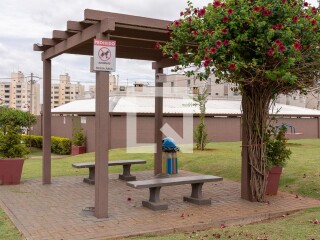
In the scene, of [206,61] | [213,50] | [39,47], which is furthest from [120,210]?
[39,47]

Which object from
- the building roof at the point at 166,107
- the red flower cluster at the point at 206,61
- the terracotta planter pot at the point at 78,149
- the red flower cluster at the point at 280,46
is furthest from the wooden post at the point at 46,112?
the terracotta planter pot at the point at 78,149

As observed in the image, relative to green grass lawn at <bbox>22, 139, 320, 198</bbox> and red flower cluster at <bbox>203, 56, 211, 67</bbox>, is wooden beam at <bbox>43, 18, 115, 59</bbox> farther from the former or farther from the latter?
green grass lawn at <bbox>22, 139, 320, 198</bbox>

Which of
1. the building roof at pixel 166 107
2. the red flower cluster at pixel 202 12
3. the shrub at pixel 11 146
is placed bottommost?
the shrub at pixel 11 146

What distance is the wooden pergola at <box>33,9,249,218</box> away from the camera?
22.9 feet

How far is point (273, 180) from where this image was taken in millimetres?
8805

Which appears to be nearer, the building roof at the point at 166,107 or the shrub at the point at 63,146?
the building roof at the point at 166,107

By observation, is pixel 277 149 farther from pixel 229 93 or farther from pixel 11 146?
pixel 229 93

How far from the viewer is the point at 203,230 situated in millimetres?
6430

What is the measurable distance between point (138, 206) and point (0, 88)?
121660 mm

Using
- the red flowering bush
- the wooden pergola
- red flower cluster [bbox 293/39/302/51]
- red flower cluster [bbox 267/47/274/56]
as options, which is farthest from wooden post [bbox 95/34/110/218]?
red flower cluster [bbox 293/39/302/51]

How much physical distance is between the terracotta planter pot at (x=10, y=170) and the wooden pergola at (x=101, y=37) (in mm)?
639

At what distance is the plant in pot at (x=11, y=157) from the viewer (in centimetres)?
1015

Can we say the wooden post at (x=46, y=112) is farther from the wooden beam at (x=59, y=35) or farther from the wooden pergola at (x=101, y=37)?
the wooden beam at (x=59, y=35)

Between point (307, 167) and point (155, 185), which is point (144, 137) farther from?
point (155, 185)
